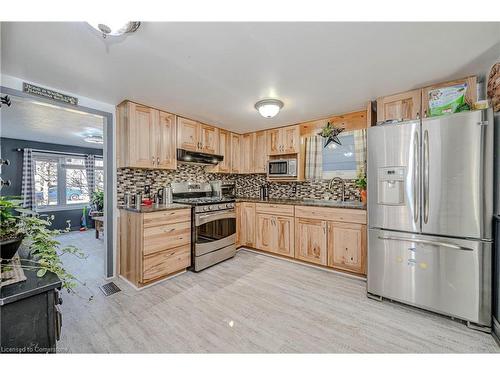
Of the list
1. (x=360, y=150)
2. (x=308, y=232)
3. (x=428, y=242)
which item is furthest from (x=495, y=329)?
(x=360, y=150)

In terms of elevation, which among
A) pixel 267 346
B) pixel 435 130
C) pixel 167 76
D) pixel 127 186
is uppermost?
pixel 167 76

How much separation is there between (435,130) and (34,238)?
2947 mm

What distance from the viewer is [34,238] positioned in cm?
101

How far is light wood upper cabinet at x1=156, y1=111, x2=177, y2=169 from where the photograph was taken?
2886 millimetres

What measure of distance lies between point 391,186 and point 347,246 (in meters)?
1.02

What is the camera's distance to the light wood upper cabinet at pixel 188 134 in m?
3.14

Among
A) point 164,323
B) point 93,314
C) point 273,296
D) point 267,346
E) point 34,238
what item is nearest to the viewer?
point 34,238

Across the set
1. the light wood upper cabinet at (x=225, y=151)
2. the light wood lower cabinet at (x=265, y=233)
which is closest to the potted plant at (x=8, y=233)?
the light wood lower cabinet at (x=265, y=233)

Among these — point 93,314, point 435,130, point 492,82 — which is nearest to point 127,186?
point 93,314

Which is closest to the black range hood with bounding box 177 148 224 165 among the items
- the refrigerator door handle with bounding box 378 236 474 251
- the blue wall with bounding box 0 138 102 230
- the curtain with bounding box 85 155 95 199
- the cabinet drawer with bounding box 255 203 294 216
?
the cabinet drawer with bounding box 255 203 294 216

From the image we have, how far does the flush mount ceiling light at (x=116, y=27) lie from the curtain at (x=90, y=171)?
5.86 m

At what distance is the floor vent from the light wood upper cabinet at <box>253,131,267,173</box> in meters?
2.77

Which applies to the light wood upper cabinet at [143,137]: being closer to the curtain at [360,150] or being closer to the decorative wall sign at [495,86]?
the curtain at [360,150]
